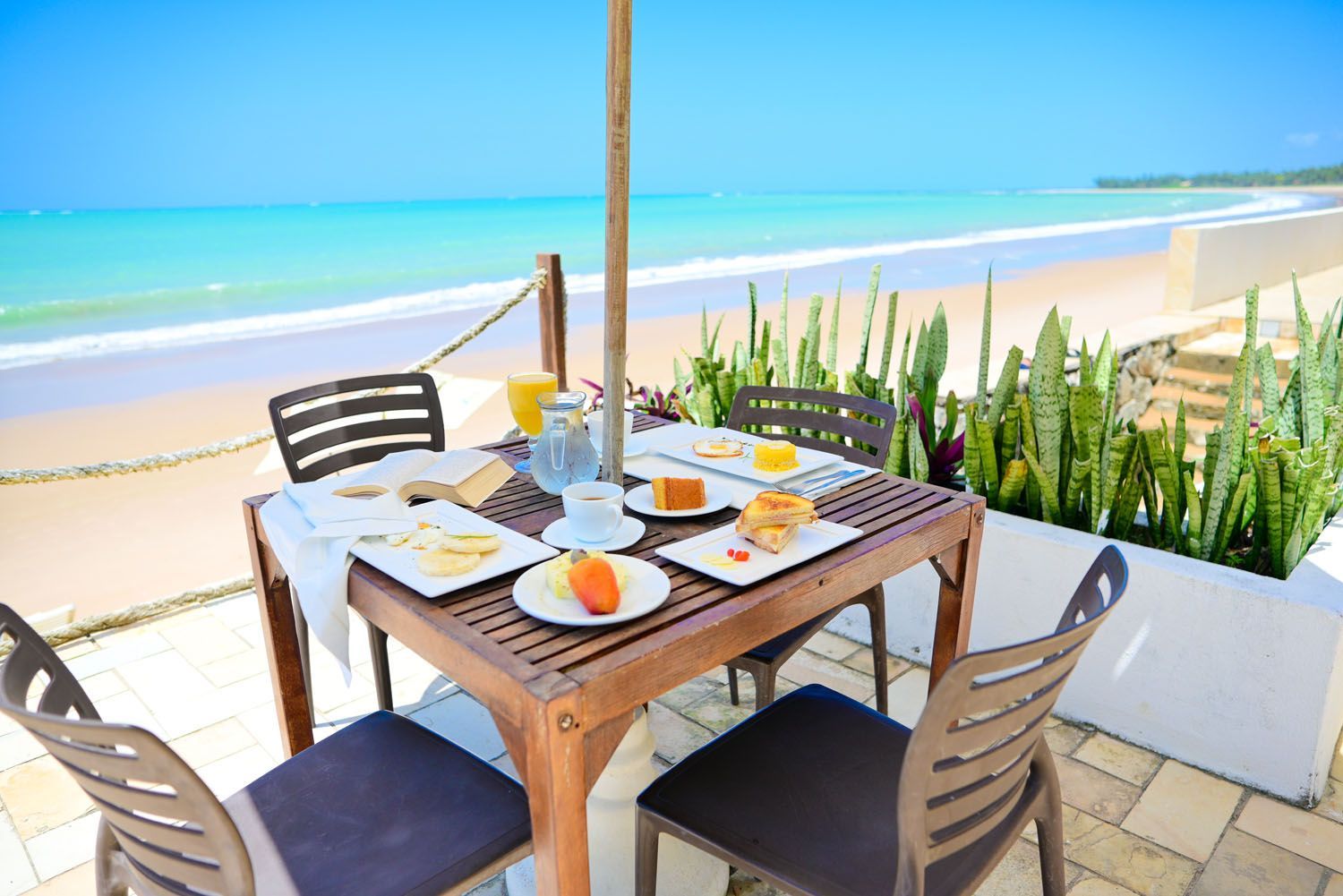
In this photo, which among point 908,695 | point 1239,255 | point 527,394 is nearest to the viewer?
point 527,394

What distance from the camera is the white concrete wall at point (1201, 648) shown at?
1.70 metres

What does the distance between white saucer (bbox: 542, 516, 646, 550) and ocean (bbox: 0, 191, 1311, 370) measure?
8.61 m

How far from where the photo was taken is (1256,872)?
1563 millimetres

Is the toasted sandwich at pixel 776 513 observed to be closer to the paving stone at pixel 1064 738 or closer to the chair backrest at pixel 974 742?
the chair backrest at pixel 974 742

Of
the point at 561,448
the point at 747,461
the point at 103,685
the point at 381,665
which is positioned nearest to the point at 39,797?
the point at 103,685

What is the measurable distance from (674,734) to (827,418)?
0.82 metres

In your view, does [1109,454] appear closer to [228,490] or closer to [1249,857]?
[1249,857]

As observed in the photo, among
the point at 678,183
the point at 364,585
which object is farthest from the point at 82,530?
the point at 678,183

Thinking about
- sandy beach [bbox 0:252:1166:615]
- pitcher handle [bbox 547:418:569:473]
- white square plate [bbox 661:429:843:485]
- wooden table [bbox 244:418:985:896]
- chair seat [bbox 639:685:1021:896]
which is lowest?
sandy beach [bbox 0:252:1166:615]

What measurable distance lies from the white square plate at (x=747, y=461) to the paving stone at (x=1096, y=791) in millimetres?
890

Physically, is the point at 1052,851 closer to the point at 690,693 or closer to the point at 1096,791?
the point at 1096,791

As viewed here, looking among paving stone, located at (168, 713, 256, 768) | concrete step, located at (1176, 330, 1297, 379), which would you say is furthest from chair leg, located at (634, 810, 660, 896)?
concrete step, located at (1176, 330, 1297, 379)

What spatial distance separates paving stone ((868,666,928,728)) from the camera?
6.73 feet

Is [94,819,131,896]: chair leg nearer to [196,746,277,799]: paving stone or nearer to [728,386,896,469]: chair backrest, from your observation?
[196,746,277,799]: paving stone
